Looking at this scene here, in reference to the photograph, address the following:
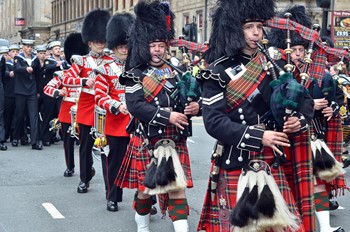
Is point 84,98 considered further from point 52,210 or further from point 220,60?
point 220,60

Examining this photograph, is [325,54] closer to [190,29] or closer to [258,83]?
[258,83]

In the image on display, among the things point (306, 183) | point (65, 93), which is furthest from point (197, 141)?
point (306, 183)

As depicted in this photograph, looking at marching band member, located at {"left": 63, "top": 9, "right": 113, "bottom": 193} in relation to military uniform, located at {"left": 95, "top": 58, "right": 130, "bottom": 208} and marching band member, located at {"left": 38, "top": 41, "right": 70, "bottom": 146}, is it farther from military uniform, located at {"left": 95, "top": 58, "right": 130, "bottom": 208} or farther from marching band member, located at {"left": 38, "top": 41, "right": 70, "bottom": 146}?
marching band member, located at {"left": 38, "top": 41, "right": 70, "bottom": 146}

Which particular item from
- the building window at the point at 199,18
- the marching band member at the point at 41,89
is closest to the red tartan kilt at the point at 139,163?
the marching band member at the point at 41,89

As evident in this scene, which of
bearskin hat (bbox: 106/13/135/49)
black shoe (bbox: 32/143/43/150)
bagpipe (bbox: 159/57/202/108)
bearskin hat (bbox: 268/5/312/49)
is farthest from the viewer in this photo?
black shoe (bbox: 32/143/43/150)

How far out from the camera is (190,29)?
23125mm

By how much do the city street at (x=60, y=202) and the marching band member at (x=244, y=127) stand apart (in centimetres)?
248

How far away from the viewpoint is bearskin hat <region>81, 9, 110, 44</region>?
852 centimetres

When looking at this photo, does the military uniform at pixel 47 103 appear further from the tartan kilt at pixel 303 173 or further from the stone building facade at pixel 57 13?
the stone building facade at pixel 57 13

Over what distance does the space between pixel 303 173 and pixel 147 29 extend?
2.18 meters

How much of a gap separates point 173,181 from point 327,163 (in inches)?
55.9

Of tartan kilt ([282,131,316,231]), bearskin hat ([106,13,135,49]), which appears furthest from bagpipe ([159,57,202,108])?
bearskin hat ([106,13,135,49])

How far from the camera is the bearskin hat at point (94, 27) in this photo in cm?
852

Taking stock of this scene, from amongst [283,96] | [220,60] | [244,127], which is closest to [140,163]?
[220,60]
